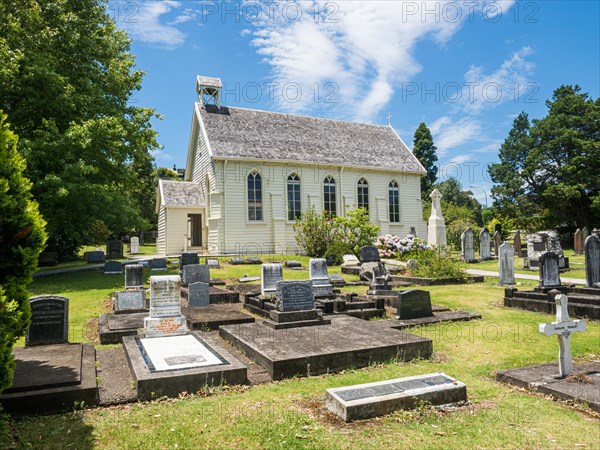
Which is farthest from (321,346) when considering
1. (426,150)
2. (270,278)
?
(426,150)

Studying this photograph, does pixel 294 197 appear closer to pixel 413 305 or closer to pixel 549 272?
pixel 549 272

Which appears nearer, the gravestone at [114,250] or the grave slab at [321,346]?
the grave slab at [321,346]

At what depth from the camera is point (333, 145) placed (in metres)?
32.2

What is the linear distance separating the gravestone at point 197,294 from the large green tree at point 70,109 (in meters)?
7.95

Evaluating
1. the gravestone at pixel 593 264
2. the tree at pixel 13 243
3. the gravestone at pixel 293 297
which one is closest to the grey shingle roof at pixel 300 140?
the gravestone at pixel 293 297

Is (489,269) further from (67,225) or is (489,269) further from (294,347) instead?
(67,225)

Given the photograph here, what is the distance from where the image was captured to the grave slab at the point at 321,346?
20.9ft

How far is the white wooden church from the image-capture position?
27547 mm

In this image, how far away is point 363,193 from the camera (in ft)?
105

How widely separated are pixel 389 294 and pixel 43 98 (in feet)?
53.5

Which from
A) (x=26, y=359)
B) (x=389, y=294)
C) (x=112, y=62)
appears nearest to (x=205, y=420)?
(x=26, y=359)

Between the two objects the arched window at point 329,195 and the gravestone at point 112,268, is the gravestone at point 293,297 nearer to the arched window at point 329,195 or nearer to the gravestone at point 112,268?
the gravestone at point 112,268

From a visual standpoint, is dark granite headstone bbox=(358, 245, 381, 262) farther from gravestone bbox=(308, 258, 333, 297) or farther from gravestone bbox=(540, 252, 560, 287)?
gravestone bbox=(540, 252, 560, 287)

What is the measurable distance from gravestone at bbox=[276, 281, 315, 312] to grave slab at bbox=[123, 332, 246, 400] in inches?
88.0
